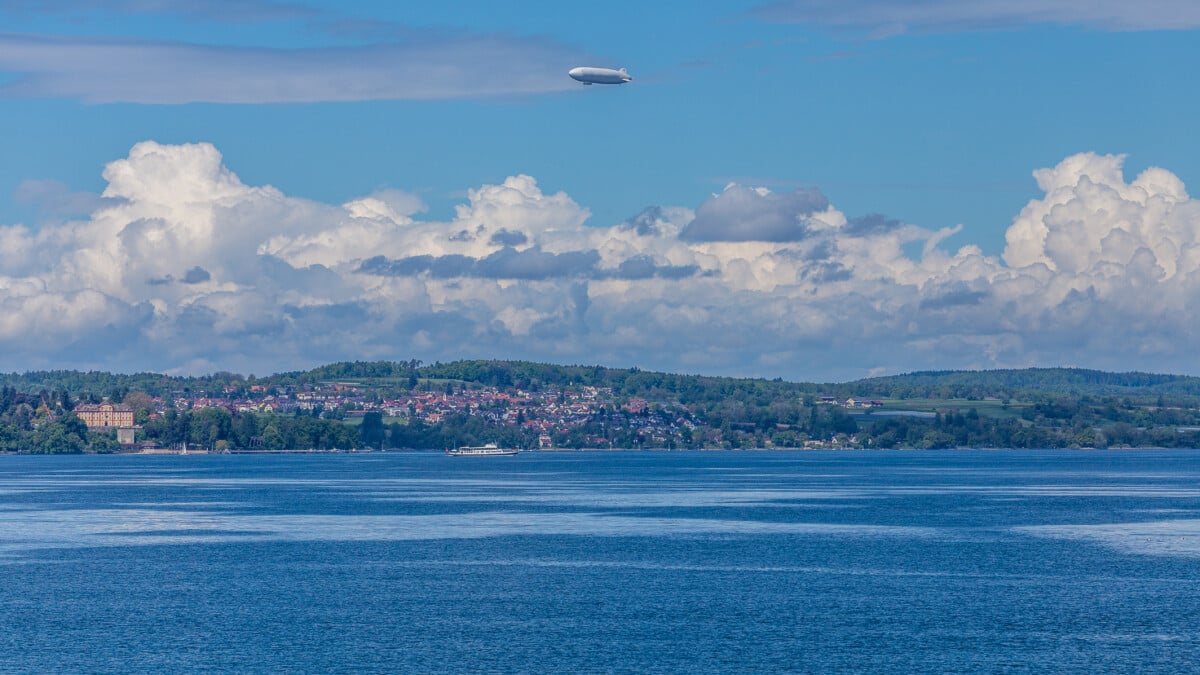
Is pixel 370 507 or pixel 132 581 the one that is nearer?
pixel 132 581

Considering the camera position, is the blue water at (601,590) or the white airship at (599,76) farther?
the white airship at (599,76)

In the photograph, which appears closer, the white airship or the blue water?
the blue water

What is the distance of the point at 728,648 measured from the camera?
224 ft

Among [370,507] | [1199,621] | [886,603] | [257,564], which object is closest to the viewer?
[1199,621]

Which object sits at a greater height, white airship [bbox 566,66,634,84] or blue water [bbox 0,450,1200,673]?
white airship [bbox 566,66,634,84]

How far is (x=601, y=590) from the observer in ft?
279

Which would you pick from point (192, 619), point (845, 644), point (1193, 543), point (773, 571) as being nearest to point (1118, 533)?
point (1193, 543)

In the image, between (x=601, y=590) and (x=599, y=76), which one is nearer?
(x=601, y=590)

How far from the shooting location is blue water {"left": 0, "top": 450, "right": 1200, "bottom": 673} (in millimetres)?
66938

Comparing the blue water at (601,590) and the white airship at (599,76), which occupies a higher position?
the white airship at (599,76)

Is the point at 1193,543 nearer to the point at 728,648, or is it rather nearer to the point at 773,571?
the point at 773,571

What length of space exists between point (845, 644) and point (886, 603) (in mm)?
12092

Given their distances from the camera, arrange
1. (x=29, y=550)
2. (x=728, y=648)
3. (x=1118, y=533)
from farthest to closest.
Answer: (x=1118, y=533)
(x=29, y=550)
(x=728, y=648)

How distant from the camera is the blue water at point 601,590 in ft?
220
